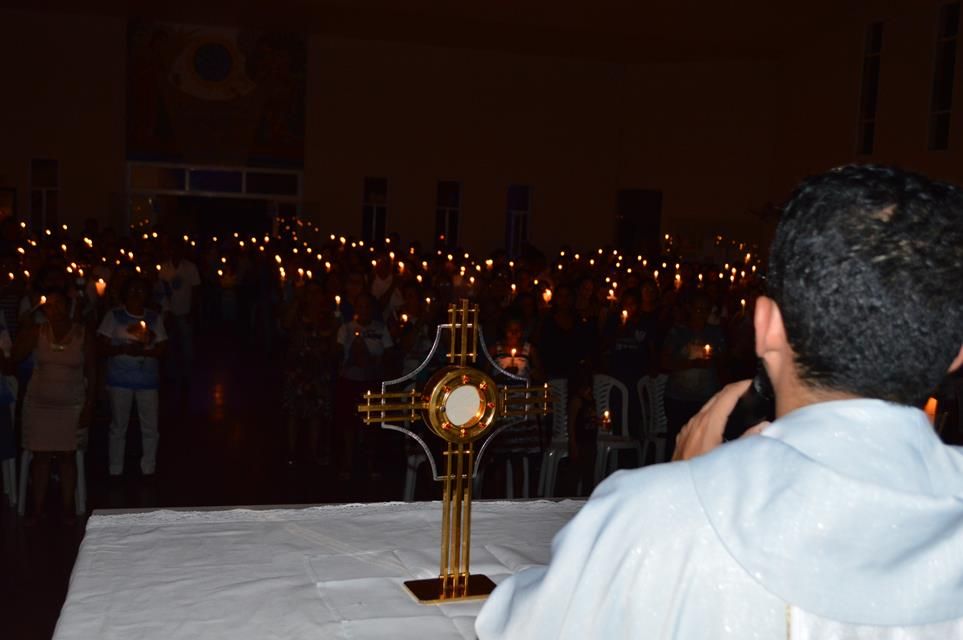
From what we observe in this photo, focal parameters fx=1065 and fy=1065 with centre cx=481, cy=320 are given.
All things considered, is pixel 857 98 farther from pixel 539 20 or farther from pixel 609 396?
pixel 609 396

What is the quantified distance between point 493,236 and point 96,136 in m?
8.23

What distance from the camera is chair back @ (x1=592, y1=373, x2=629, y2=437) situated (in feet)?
25.2

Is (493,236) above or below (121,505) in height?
above

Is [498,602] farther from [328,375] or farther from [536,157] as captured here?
[536,157]

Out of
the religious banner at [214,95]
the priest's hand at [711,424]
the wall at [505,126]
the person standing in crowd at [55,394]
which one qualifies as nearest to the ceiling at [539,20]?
the religious banner at [214,95]

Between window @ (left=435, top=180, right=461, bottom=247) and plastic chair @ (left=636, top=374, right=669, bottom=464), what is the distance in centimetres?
1468

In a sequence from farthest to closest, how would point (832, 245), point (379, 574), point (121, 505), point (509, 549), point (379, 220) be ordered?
point (379, 220)
point (121, 505)
point (509, 549)
point (379, 574)
point (832, 245)

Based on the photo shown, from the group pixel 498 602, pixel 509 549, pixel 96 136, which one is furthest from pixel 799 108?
pixel 498 602

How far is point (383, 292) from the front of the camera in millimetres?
11953

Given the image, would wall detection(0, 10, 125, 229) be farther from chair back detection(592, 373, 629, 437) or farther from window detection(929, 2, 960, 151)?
chair back detection(592, 373, 629, 437)

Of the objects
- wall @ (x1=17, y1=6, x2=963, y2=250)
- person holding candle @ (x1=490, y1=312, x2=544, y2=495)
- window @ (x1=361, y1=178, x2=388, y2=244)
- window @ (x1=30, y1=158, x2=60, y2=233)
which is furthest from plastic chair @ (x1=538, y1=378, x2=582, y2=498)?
window @ (x1=30, y1=158, x2=60, y2=233)

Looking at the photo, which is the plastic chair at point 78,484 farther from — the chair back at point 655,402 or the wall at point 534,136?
the wall at point 534,136

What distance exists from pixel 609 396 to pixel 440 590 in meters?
5.12

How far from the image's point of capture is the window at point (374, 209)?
2202 centimetres
